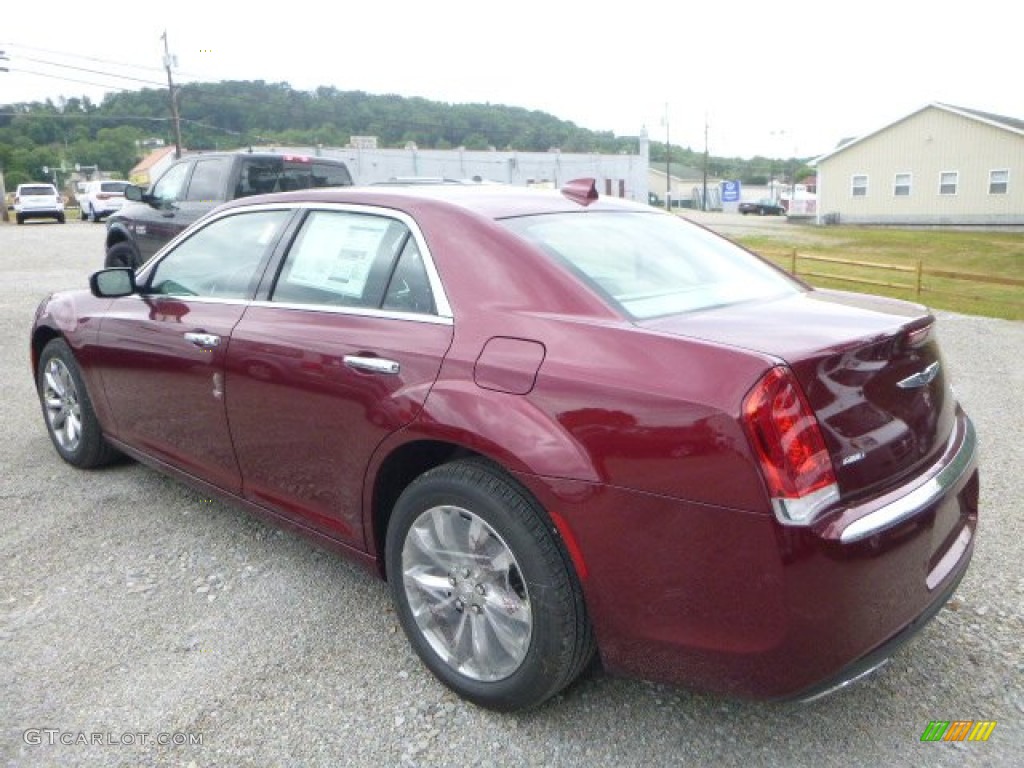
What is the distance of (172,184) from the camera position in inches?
397

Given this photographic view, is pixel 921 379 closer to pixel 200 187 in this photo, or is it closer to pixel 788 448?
pixel 788 448

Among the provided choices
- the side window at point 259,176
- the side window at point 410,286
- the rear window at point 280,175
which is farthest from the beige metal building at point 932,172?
the side window at point 410,286

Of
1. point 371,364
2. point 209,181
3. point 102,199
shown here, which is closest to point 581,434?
point 371,364

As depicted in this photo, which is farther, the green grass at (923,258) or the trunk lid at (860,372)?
the green grass at (923,258)

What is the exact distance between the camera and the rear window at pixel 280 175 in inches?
363

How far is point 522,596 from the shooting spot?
7.98ft

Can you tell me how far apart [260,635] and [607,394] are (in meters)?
1.71

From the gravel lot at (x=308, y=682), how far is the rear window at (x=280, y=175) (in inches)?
232

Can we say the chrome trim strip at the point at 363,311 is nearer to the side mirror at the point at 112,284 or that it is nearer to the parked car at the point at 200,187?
the side mirror at the point at 112,284

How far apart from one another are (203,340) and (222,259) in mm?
444

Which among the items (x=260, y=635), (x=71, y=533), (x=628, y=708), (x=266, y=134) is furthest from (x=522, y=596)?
(x=266, y=134)

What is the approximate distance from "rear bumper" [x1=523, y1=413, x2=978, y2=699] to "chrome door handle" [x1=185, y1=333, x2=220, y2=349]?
1.73 metres

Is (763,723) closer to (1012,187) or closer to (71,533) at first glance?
(71,533)

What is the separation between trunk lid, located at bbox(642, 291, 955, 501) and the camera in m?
2.09
